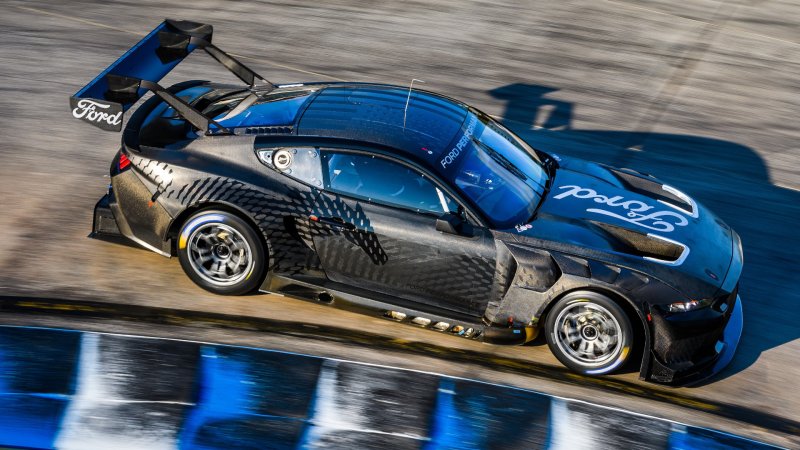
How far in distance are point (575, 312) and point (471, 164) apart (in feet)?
4.39

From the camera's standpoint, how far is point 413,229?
20.9 feet

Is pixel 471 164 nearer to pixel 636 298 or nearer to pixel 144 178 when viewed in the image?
pixel 636 298

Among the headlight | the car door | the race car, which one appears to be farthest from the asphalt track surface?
the headlight

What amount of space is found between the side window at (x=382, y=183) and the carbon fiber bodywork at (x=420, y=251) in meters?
0.06

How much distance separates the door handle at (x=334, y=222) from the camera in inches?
256

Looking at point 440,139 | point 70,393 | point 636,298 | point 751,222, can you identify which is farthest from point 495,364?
point 751,222

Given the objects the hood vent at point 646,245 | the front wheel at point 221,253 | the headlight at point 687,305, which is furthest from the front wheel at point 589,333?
the front wheel at point 221,253

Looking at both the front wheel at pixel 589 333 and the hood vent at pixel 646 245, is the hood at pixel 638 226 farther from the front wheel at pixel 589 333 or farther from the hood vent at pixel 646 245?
the front wheel at pixel 589 333

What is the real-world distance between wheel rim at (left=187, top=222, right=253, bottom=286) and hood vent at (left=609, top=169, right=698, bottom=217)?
315cm

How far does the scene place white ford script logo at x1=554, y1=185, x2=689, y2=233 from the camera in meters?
6.84

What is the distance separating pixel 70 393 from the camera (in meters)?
5.93

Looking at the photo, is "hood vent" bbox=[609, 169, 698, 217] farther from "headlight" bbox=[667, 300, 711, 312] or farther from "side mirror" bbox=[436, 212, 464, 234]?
"side mirror" bbox=[436, 212, 464, 234]

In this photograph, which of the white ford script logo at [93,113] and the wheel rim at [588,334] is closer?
the wheel rim at [588,334]

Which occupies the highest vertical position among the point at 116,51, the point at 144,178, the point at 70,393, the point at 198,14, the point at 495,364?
the point at 198,14
